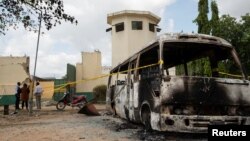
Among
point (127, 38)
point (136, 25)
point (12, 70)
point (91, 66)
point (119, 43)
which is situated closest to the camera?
point (127, 38)

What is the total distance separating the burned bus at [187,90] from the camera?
8.53 metres

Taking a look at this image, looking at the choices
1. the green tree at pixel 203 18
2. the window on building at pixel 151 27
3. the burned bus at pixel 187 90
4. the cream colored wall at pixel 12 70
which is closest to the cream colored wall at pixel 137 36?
the window on building at pixel 151 27

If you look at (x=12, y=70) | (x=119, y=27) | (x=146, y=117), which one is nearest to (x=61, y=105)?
(x=146, y=117)

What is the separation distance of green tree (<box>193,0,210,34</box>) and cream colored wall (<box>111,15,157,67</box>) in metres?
5.98

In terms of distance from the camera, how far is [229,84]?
889 cm

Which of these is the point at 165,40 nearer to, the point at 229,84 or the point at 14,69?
the point at 229,84

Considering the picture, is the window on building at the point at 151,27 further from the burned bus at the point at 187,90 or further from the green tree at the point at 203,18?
the burned bus at the point at 187,90

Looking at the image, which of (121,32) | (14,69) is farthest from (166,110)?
(14,69)

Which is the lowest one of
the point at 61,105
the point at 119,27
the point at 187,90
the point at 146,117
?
the point at 146,117

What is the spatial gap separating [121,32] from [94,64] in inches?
155

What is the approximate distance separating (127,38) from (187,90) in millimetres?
Answer: 27336

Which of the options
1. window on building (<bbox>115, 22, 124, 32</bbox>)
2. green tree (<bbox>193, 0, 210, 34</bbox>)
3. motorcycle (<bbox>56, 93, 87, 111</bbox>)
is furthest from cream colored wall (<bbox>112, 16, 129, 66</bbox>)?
motorcycle (<bbox>56, 93, 87, 111</bbox>)

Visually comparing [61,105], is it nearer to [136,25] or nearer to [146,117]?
[146,117]

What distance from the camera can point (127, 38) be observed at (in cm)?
3572
